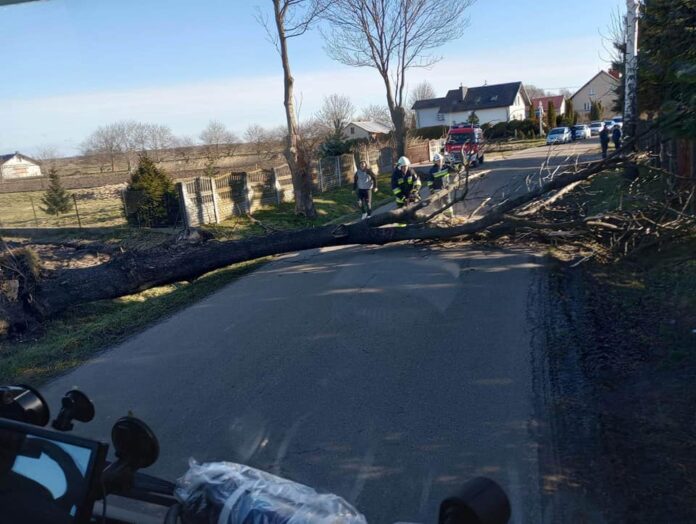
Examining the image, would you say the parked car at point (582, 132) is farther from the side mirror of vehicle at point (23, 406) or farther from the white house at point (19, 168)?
the side mirror of vehicle at point (23, 406)

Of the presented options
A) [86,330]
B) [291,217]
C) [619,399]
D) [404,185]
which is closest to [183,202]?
[291,217]

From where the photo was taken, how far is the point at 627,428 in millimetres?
5023

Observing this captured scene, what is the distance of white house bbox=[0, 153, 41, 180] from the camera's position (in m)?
27.3

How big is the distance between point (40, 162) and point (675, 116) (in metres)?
33.4

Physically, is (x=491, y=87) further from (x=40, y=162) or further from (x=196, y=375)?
(x=196, y=375)

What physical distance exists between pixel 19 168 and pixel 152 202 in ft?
48.2

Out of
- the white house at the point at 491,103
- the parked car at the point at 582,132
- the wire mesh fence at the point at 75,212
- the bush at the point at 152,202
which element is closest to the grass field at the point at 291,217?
the bush at the point at 152,202

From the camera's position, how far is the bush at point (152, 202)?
1812cm

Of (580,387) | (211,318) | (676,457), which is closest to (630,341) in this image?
(580,387)

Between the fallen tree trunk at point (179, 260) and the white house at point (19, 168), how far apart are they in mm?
18617

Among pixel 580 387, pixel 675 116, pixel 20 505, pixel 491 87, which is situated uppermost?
pixel 491 87

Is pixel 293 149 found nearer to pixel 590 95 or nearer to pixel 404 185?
pixel 404 185

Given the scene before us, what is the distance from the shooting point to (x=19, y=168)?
96.1 feet

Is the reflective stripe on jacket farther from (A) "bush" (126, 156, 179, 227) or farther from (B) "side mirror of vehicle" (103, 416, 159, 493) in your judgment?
(B) "side mirror of vehicle" (103, 416, 159, 493)
